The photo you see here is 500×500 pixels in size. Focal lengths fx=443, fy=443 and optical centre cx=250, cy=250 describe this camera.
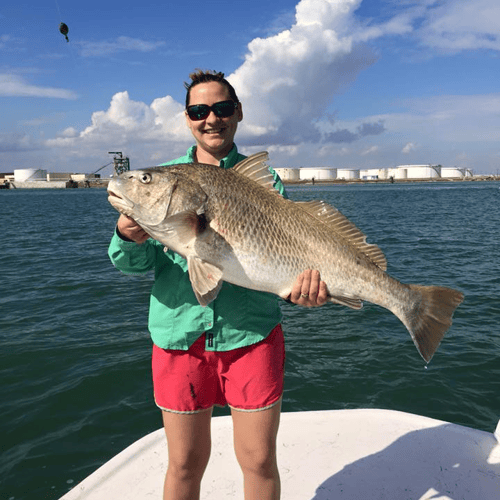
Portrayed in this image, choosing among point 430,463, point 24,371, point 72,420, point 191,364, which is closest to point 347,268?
point 191,364

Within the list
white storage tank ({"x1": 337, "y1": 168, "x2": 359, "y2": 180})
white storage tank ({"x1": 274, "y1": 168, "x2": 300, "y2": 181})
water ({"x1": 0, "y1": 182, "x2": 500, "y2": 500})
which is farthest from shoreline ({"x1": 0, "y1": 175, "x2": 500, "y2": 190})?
water ({"x1": 0, "y1": 182, "x2": 500, "y2": 500})

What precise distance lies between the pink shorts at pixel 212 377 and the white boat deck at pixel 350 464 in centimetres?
153

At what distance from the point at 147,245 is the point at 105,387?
5935 millimetres

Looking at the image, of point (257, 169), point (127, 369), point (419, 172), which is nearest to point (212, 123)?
point (257, 169)

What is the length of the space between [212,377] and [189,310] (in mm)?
525

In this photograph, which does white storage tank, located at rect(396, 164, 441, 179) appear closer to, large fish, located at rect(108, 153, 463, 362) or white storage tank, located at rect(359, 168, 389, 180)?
white storage tank, located at rect(359, 168, 389, 180)

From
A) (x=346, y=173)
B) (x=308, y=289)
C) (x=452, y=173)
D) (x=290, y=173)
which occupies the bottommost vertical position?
(x=308, y=289)

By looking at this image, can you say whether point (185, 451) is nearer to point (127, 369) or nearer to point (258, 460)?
point (258, 460)

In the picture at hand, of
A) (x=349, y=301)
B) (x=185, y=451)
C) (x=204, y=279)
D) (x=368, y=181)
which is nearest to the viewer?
(x=204, y=279)

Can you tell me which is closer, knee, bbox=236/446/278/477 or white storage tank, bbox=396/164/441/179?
knee, bbox=236/446/278/477

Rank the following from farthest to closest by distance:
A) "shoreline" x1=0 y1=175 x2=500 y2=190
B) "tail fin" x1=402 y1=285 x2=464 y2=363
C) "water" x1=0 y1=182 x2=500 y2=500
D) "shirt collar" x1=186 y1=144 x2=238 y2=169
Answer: "shoreline" x1=0 y1=175 x2=500 y2=190 < "water" x1=0 y1=182 x2=500 y2=500 < "shirt collar" x1=186 y1=144 x2=238 y2=169 < "tail fin" x1=402 y1=285 x2=464 y2=363

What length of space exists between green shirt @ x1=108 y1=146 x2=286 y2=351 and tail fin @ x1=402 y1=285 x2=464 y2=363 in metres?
1.12

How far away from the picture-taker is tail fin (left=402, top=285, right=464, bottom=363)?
3504 millimetres

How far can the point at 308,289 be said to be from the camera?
323 cm
